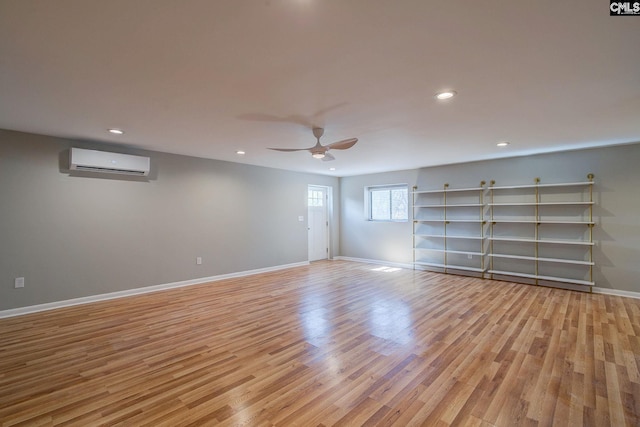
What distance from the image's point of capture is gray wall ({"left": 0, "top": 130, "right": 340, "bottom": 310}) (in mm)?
3852

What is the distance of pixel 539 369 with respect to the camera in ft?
7.96

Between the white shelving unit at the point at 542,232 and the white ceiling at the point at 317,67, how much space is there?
1466mm

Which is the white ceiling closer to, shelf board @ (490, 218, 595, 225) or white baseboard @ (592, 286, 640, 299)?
shelf board @ (490, 218, 595, 225)

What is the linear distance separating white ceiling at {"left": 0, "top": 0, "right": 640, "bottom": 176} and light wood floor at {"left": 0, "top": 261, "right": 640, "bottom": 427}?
2.41 meters

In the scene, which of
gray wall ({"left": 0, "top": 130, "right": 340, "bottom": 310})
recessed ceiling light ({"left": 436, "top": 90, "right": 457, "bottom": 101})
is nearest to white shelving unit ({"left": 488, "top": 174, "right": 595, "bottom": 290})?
recessed ceiling light ({"left": 436, "top": 90, "right": 457, "bottom": 101})

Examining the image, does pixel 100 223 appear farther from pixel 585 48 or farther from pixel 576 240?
pixel 576 240

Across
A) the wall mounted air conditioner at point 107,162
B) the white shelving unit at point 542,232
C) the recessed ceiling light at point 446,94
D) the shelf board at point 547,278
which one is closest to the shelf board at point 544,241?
the white shelving unit at point 542,232

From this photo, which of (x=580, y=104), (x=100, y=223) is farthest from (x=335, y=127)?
(x=100, y=223)

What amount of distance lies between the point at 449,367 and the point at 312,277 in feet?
12.3

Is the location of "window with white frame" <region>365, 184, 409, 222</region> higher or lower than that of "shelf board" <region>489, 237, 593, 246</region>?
higher

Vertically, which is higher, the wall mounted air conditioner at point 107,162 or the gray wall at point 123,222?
the wall mounted air conditioner at point 107,162

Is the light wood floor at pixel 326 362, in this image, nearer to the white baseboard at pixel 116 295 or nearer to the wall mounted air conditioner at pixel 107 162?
the white baseboard at pixel 116 295

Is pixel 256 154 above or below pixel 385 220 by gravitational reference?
above

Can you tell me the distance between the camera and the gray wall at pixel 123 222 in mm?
3852
